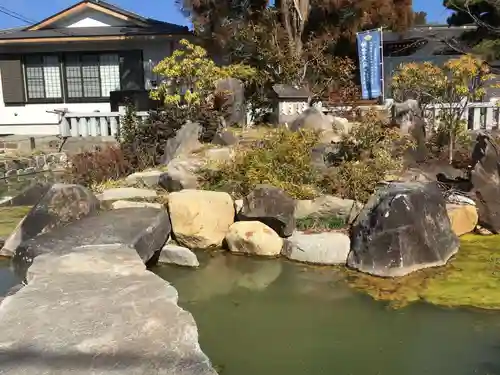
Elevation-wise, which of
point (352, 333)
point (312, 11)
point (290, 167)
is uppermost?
point (312, 11)

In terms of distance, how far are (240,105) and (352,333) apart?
6.96 metres

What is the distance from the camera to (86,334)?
3.13m

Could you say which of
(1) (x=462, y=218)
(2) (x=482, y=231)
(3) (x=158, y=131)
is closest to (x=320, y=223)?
(1) (x=462, y=218)

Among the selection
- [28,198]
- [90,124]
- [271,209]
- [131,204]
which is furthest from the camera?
A: [90,124]

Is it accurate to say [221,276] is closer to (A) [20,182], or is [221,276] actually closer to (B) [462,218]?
(B) [462,218]

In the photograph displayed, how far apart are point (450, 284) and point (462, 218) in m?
1.60

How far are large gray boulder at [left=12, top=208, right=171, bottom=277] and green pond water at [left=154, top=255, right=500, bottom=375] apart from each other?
1.47ft

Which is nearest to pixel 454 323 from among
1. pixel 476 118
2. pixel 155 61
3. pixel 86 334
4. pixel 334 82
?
pixel 86 334

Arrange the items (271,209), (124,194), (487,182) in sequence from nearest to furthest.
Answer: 1. (271,209)
2. (487,182)
3. (124,194)

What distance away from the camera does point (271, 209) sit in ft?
19.6

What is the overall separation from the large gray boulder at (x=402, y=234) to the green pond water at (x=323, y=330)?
19.1 inches

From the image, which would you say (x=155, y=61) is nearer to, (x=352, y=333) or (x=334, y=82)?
(x=334, y=82)

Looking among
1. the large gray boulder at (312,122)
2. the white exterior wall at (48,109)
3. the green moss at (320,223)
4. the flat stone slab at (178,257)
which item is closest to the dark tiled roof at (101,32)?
the white exterior wall at (48,109)

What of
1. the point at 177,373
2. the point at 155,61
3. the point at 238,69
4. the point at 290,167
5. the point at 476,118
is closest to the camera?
the point at 177,373
